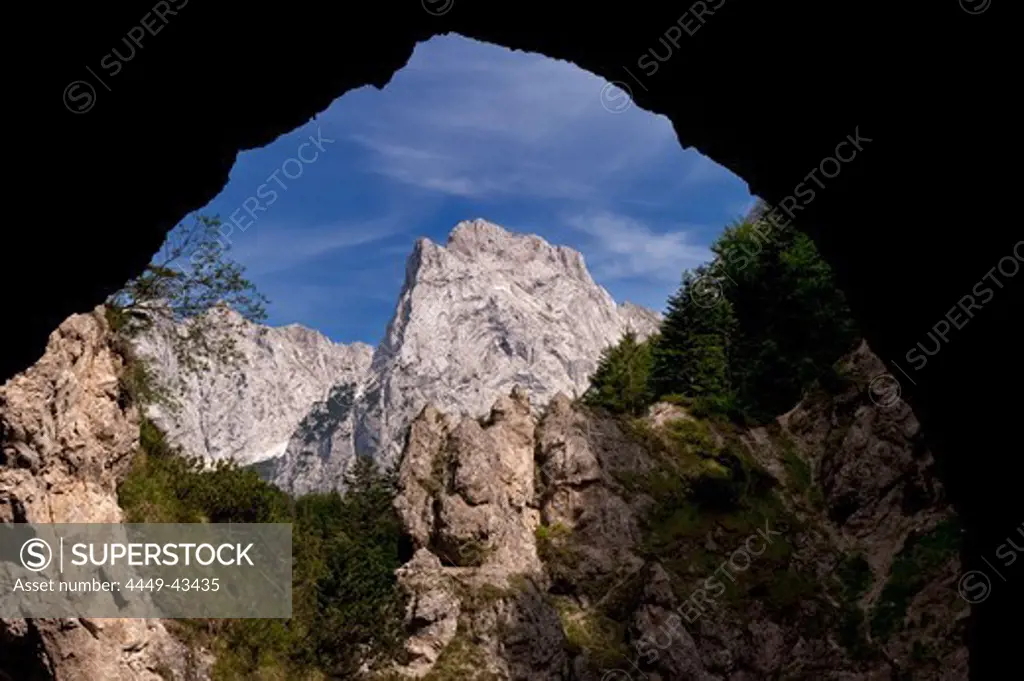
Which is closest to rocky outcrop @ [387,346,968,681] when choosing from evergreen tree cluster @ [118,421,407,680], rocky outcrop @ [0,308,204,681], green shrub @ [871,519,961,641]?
green shrub @ [871,519,961,641]

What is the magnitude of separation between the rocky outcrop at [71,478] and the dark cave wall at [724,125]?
18.3m

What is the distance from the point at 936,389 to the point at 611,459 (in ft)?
97.4

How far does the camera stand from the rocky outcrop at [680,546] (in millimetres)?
27953

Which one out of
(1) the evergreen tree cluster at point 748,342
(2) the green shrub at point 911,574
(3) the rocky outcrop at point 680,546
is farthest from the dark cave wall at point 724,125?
(1) the evergreen tree cluster at point 748,342

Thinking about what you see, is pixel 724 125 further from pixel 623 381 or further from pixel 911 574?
pixel 623 381

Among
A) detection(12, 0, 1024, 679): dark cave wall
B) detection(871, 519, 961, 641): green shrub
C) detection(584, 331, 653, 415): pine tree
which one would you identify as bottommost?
detection(871, 519, 961, 641): green shrub

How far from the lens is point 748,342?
4441 centimetres

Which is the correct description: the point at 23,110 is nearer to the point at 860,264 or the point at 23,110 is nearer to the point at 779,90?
the point at 779,90

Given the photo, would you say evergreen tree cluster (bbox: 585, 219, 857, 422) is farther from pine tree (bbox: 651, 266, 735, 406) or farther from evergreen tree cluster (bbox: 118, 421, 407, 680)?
evergreen tree cluster (bbox: 118, 421, 407, 680)

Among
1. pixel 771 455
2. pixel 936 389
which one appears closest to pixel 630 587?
pixel 771 455

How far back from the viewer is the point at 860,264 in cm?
683

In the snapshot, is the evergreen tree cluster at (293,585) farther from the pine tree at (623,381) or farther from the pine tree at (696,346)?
the pine tree at (696,346)

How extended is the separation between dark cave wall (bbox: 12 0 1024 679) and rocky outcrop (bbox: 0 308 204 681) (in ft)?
60.1

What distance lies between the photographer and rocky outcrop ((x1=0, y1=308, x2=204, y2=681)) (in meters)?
21.3
